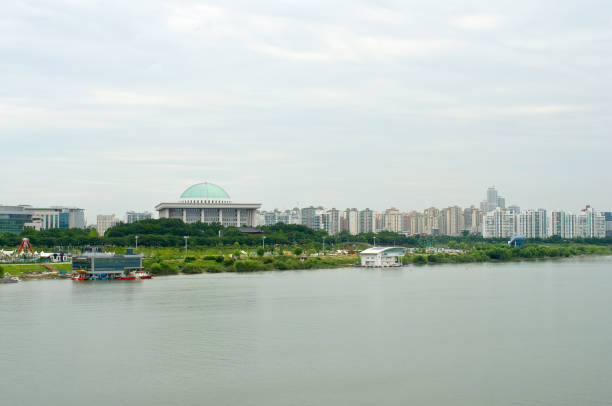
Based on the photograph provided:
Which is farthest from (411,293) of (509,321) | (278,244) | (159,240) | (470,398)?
(278,244)

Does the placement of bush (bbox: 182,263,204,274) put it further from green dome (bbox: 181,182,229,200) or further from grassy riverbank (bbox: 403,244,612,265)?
green dome (bbox: 181,182,229,200)

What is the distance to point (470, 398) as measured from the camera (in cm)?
757

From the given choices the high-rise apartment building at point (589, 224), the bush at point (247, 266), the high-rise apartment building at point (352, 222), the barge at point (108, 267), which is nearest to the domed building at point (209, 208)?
the bush at point (247, 266)

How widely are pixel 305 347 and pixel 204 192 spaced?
35.7 meters

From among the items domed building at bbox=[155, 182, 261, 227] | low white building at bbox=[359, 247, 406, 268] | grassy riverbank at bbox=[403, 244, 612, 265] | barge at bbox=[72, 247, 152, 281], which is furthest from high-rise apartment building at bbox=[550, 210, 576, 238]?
barge at bbox=[72, 247, 152, 281]

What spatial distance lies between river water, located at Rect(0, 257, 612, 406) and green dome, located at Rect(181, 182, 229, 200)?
2706cm

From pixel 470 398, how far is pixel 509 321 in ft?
17.5

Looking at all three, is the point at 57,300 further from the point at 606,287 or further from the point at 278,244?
the point at 278,244

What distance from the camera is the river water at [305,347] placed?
7.81 metres

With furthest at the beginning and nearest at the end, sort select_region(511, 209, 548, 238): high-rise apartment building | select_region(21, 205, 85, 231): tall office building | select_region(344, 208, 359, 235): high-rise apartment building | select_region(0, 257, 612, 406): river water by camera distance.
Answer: select_region(344, 208, 359, 235): high-rise apartment building < select_region(511, 209, 548, 238): high-rise apartment building < select_region(21, 205, 85, 231): tall office building < select_region(0, 257, 612, 406): river water

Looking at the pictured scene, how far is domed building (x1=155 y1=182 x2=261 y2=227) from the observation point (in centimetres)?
4425

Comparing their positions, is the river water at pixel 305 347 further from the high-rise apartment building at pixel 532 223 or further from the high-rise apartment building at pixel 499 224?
the high-rise apartment building at pixel 499 224

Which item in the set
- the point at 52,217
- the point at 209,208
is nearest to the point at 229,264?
the point at 209,208

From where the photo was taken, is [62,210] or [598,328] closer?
[598,328]
